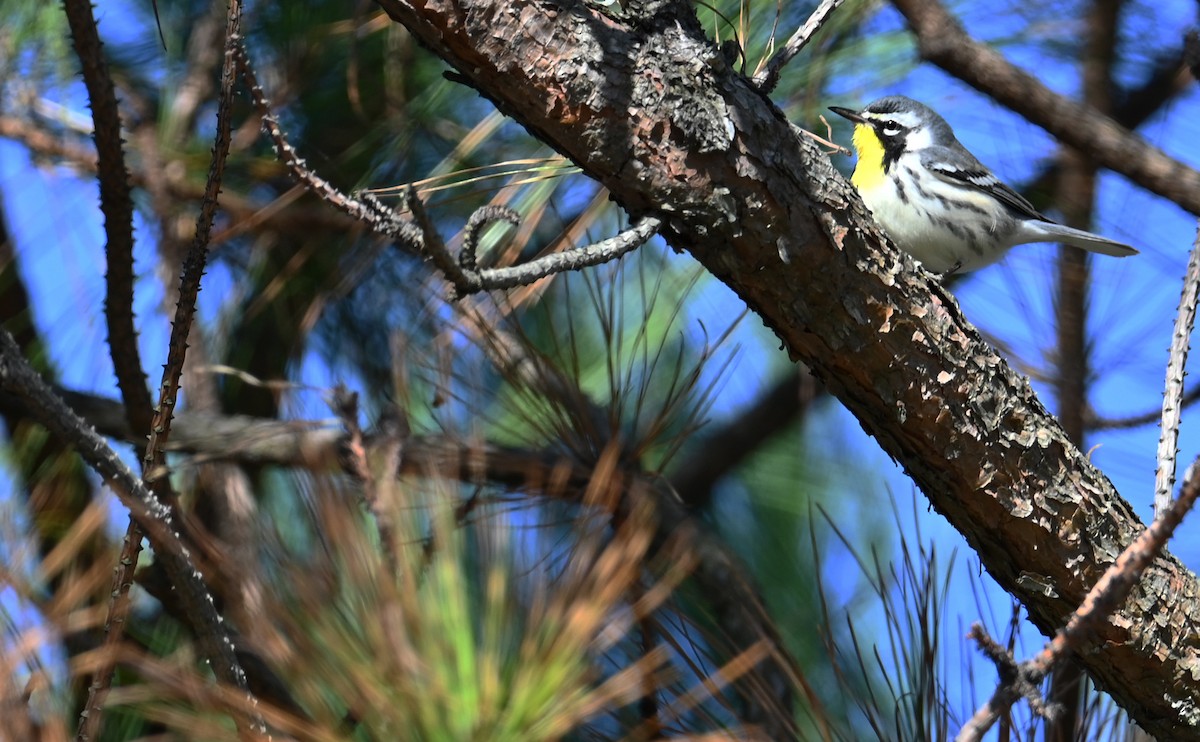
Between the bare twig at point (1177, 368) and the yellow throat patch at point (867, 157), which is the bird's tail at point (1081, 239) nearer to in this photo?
the yellow throat patch at point (867, 157)

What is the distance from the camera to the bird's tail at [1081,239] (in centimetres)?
246

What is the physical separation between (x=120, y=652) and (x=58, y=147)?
1.86 m

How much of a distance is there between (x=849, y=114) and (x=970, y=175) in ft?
1.21

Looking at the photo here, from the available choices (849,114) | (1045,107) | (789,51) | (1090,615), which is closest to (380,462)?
(789,51)

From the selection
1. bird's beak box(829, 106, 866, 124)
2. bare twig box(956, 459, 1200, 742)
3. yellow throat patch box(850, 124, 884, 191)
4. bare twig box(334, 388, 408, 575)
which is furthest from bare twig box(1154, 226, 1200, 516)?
yellow throat patch box(850, 124, 884, 191)

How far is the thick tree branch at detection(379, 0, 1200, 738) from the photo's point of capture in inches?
46.2

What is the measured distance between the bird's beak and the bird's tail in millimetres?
453

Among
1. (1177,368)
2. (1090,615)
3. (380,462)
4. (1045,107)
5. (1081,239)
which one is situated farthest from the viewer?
(1081,239)

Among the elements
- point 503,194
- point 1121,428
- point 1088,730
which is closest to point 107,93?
point 503,194

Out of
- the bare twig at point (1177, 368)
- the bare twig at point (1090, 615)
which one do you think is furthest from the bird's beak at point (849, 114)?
the bare twig at point (1090, 615)

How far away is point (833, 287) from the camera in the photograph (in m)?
1.26

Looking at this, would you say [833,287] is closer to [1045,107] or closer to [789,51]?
[789,51]

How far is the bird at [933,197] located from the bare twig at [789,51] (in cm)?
121

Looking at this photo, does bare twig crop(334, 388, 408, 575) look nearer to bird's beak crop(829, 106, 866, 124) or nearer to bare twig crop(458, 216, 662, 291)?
bare twig crop(458, 216, 662, 291)
